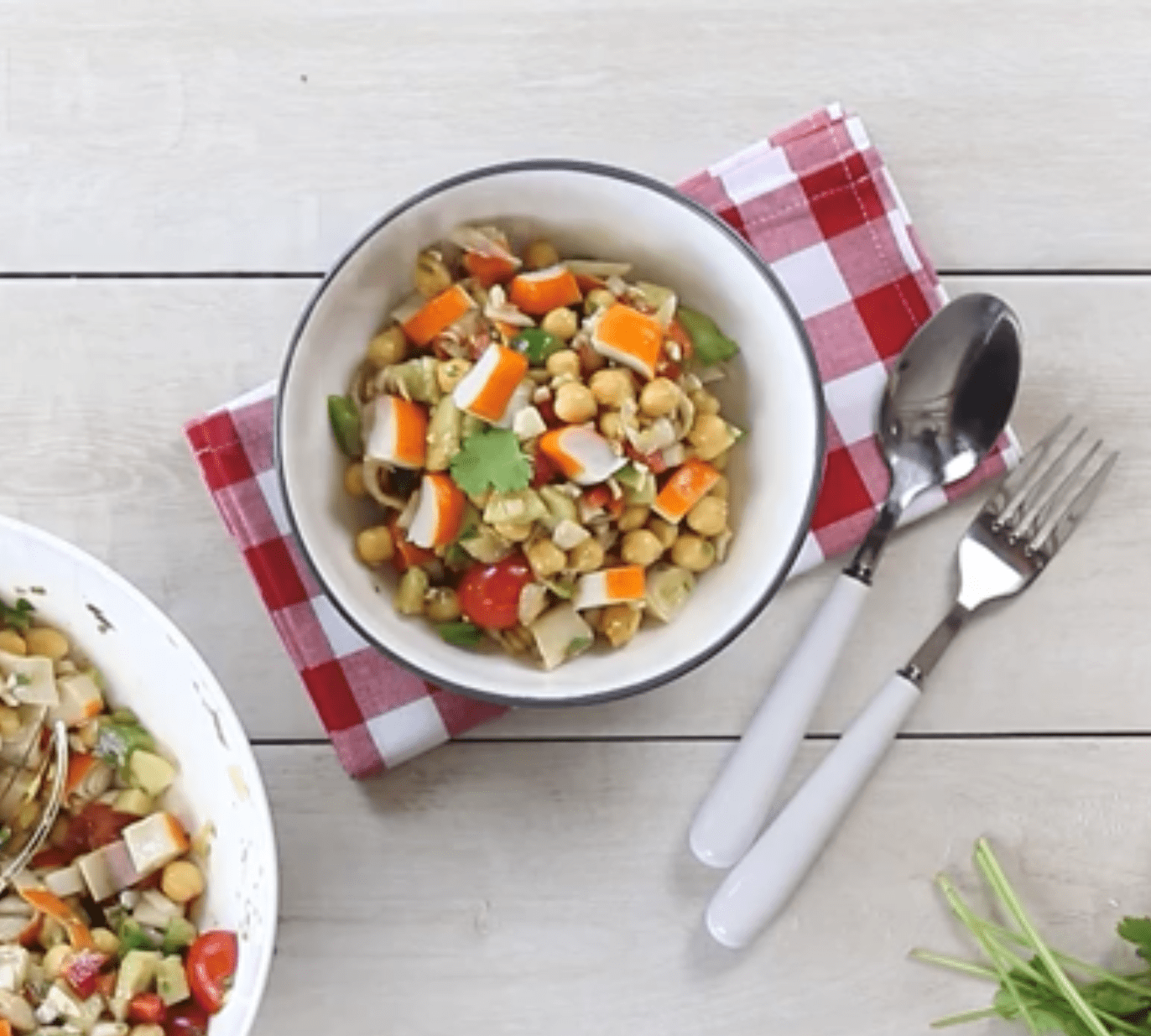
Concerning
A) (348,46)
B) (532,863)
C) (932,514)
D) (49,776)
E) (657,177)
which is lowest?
(532,863)

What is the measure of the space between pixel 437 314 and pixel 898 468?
396 millimetres

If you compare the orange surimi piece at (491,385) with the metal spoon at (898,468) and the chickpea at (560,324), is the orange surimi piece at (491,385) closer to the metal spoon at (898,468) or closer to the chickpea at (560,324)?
the chickpea at (560,324)

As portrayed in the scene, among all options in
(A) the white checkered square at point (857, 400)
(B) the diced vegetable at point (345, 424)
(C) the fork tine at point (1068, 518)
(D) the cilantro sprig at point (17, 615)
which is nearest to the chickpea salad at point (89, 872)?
(D) the cilantro sprig at point (17, 615)

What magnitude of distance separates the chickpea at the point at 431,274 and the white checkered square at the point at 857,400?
13.1 inches

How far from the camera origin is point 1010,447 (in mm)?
1424

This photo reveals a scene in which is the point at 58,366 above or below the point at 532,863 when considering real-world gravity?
above

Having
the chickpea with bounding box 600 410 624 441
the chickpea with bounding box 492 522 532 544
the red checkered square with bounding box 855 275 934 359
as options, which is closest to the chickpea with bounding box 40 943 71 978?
the chickpea with bounding box 492 522 532 544

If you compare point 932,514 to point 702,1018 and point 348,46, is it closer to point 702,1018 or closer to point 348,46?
point 702,1018

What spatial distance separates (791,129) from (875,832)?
0.57m

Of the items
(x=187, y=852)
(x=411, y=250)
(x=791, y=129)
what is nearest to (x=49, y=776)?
(x=187, y=852)

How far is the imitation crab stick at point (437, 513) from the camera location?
1236 mm

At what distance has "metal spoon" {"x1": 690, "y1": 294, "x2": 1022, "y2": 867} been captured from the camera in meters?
1.38

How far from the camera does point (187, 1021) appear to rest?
48.9 inches

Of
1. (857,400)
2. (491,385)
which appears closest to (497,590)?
(491,385)
